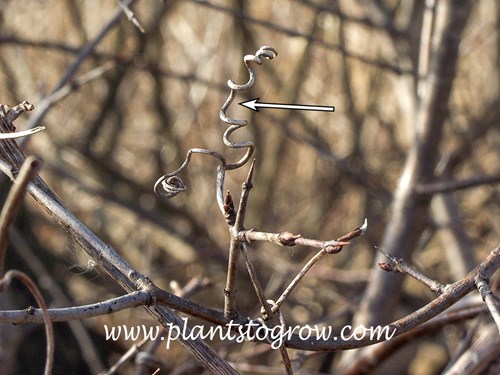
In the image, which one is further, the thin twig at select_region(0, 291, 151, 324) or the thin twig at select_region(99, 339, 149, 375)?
the thin twig at select_region(99, 339, 149, 375)

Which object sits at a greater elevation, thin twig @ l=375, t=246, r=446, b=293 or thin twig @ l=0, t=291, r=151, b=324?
thin twig @ l=375, t=246, r=446, b=293

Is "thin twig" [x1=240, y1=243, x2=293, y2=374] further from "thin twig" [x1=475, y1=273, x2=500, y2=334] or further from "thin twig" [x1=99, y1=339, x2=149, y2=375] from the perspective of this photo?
"thin twig" [x1=99, y1=339, x2=149, y2=375]

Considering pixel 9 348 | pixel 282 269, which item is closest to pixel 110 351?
pixel 282 269

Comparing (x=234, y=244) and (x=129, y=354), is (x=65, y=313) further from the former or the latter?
(x=129, y=354)

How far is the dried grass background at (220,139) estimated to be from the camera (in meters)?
3.52

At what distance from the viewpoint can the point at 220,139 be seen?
12.5 feet

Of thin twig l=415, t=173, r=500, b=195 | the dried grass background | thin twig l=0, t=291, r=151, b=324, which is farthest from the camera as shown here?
the dried grass background

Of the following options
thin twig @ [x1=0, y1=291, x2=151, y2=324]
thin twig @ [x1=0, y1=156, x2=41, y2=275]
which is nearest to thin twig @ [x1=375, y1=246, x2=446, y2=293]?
thin twig @ [x1=0, y1=291, x2=151, y2=324]

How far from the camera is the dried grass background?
352 centimetres

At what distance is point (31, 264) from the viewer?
2877 millimetres

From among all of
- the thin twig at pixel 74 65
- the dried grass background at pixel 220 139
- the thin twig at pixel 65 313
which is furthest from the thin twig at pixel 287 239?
the dried grass background at pixel 220 139

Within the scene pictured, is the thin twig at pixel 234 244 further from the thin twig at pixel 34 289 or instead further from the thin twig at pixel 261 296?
the thin twig at pixel 34 289

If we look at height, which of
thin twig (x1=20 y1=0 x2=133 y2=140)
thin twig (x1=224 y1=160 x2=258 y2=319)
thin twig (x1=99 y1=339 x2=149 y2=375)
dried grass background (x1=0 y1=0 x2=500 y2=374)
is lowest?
thin twig (x1=224 y1=160 x2=258 y2=319)

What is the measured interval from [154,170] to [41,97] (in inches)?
79.1
